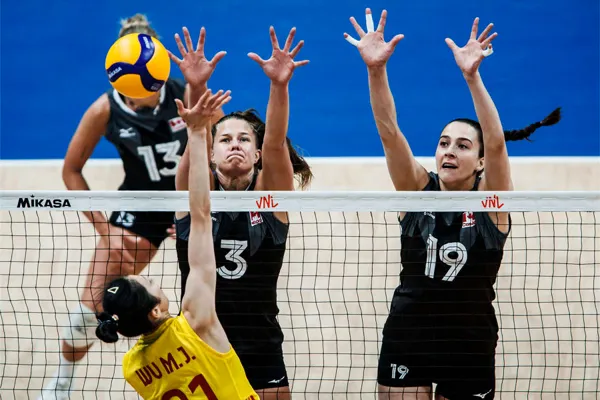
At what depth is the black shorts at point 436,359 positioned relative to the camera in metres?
Result: 3.91

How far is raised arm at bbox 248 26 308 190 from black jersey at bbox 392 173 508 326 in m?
0.73

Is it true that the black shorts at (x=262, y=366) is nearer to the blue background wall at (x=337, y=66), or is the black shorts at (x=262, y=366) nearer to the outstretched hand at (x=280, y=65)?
the outstretched hand at (x=280, y=65)

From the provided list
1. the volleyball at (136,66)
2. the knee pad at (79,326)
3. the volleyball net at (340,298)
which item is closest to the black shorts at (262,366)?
the volleyball net at (340,298)

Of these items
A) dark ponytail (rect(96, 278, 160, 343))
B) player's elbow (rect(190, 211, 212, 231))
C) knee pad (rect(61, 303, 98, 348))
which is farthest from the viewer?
knee pad (rect(61, 303, 98, 348))

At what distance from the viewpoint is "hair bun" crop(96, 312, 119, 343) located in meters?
3.07

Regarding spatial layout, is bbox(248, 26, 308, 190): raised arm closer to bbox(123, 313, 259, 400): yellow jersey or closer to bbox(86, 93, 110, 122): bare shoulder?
bbox(123, 313, 259, 400): yellow jersey

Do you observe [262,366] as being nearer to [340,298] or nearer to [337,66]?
[340,298]

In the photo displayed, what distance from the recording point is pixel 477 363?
4.00 m

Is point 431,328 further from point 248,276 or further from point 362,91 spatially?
point 362,91

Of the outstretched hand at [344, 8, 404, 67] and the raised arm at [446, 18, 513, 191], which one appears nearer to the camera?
the raised arm at [446, 18, 513, 191]

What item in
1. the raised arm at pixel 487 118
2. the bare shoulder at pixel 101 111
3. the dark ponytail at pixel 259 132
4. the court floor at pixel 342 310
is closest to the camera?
the raised arm at pixel 487 118

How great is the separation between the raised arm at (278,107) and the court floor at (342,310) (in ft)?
5.18

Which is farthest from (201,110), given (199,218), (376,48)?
(376,48)

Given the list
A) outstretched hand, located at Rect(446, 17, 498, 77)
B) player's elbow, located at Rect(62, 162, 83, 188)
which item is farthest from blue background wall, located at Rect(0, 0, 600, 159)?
outstretched hand, located at Rect(446, 17, 498, 77)
